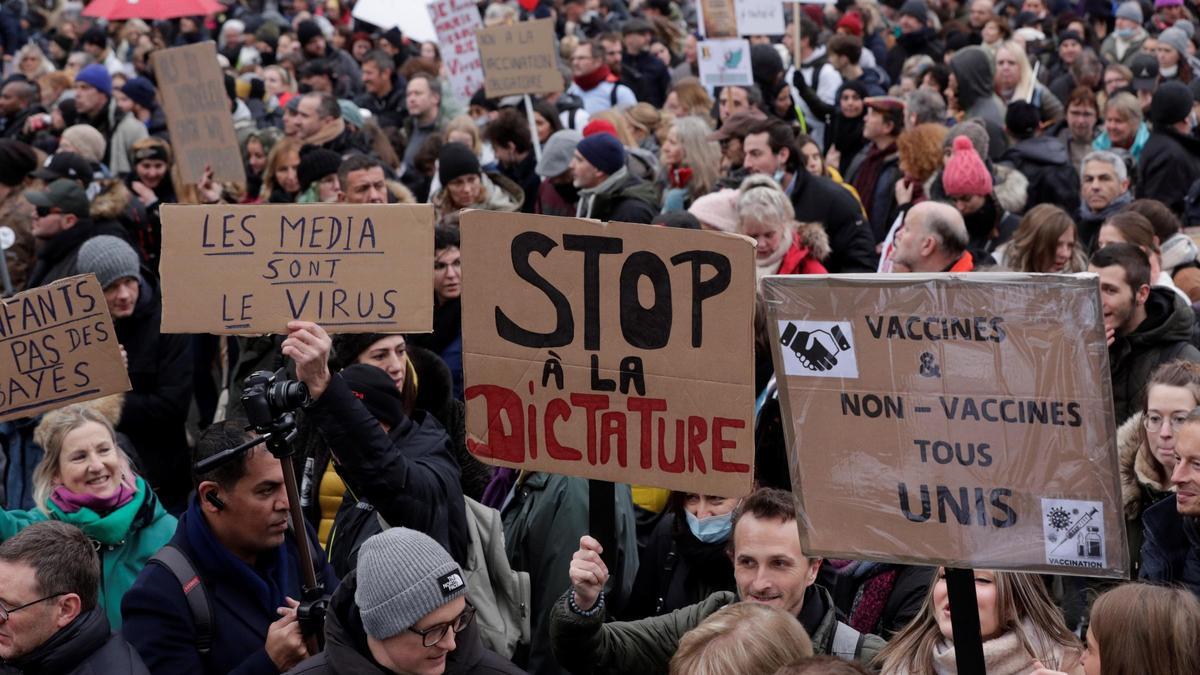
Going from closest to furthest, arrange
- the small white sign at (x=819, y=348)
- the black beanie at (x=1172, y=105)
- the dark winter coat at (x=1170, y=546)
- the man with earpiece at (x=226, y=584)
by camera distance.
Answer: the small white sign at (x=819, y=348)
the man with earpiece at (x=226, y=584)
the dark winter coat at (x=1170, y=546)
the black beanie at (x=1172, y=105)

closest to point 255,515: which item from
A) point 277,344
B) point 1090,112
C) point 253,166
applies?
A: point 277,344

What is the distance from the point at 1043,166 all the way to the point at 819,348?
24.8 feet

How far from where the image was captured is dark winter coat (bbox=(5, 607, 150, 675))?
11.8ft

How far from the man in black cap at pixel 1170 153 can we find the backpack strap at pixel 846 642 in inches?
274

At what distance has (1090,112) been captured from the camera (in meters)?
11.0

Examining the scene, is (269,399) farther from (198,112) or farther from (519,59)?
(519,59)

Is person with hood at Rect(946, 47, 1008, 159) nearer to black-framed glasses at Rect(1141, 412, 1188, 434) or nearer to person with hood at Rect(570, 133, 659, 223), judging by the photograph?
person with hood at Rect(570, 133, 659, 223)

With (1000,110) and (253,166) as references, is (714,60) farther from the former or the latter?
(253,166)

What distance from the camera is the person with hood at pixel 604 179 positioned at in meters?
8.55

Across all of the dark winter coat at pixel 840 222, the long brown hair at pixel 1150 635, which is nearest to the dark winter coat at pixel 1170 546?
the long brown hair at pixel 1150 635

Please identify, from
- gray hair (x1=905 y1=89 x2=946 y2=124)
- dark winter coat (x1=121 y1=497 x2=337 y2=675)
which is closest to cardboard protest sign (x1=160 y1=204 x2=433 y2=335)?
dark winter coat (x1=121 y1=497 x2=337 y2=675)

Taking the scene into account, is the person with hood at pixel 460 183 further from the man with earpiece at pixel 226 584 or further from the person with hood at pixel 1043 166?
the man with earpiece at pixel 226 584

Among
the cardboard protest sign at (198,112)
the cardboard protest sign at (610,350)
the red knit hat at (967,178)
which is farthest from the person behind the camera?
the cardboard protest sign at (198,112)

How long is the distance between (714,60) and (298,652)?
8.21 meters
